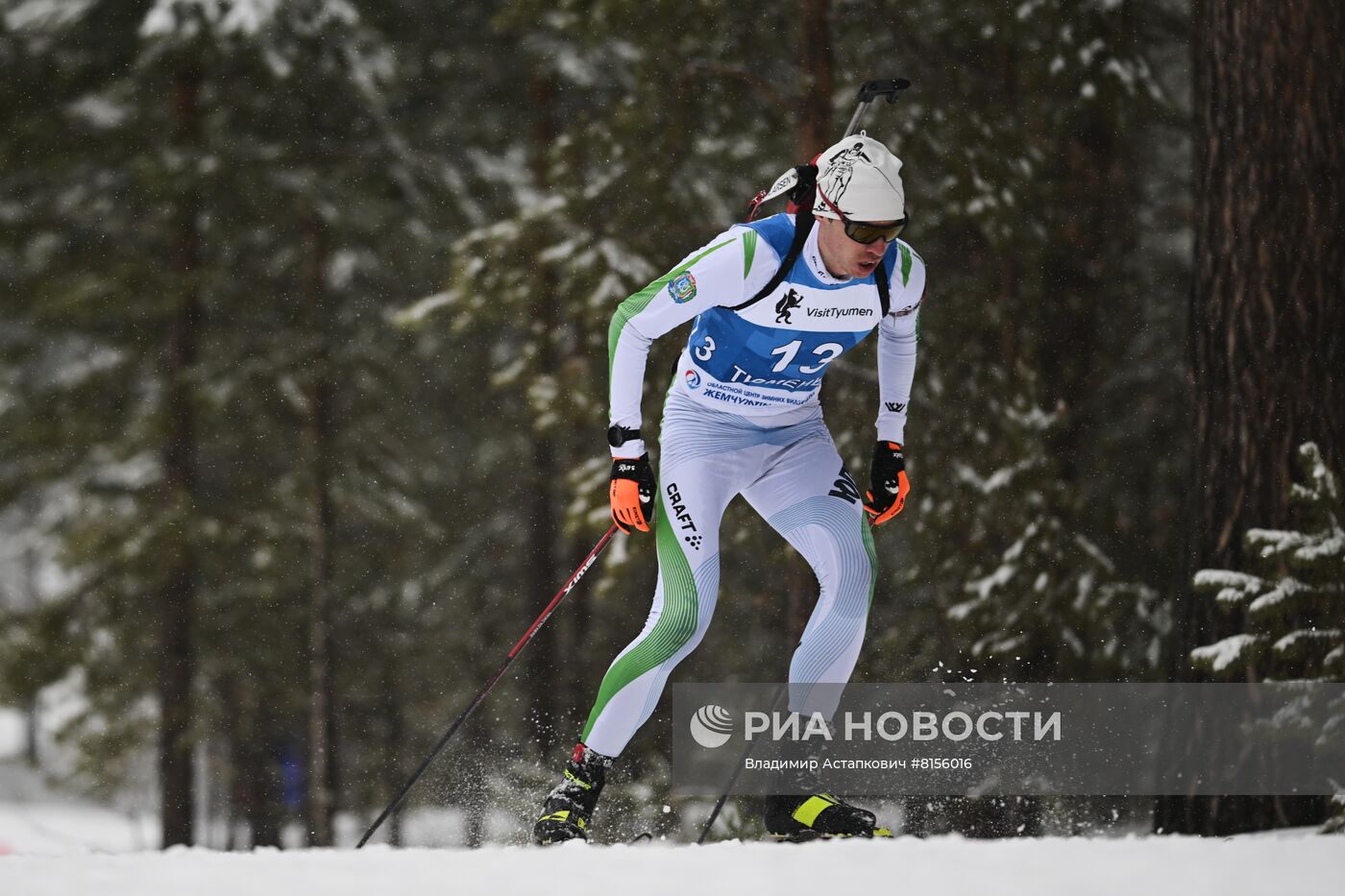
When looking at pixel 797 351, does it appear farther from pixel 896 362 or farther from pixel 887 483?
pixel 887 483

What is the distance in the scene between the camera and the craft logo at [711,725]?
18.9 ft

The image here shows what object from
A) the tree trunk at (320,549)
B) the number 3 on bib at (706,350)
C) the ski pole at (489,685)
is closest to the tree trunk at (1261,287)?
the number 3 on bib at (706,350)

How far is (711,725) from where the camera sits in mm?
5793

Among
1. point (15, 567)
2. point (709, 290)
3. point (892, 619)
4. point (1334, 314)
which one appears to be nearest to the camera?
point (709, 290)

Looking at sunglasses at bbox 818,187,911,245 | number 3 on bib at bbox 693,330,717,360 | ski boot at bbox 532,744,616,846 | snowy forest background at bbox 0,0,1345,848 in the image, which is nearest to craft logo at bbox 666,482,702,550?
number 3 on bib at bbox 693,330,717,360

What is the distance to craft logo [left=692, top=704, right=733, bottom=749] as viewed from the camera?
5.76 m

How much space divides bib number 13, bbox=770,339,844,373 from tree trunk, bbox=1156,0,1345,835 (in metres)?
2.73

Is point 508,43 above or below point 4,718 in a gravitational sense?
above

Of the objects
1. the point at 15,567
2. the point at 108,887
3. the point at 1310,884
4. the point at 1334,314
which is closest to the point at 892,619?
the point at 1334,314

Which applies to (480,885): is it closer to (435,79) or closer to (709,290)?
(709,290)

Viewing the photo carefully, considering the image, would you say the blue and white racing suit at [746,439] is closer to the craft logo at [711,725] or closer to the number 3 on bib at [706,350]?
the number 3 on bib at [706,350]

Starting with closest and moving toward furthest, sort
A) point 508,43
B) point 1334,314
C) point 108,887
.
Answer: point 108,887 < point 1334,314 < point 508,43

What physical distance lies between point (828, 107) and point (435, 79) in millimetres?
7299

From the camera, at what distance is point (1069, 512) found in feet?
32.4
